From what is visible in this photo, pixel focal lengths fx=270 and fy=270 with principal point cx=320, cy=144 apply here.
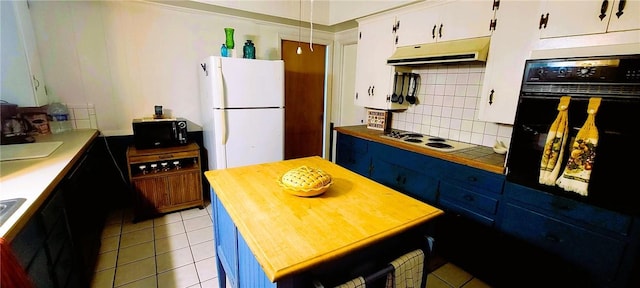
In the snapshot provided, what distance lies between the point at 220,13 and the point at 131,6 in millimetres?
817

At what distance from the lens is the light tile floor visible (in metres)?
1.87

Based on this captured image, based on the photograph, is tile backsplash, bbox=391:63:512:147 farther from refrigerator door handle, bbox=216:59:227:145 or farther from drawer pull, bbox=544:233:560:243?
refrigerator door handle, bbox=216:59:227:145

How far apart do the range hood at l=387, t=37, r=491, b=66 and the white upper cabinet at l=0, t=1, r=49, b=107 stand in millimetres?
2891

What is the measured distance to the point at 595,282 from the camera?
142 centimetres

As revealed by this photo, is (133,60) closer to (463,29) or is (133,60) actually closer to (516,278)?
(463,29)

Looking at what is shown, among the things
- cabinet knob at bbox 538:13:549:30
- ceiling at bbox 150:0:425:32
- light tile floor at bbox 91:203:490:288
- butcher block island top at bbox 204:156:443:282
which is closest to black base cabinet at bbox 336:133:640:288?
light tile floor at bbox 91:203:490:288

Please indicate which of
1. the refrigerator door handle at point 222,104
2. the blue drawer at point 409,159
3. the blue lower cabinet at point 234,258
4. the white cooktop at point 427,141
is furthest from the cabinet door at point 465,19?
the blue lower cabinet at point 234,258

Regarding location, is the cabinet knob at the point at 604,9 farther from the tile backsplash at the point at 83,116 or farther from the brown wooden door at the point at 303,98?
the tile backsplash at the point at 83,116

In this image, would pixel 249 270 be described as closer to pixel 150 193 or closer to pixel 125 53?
pixel 150 193

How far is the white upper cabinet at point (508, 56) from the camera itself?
5.74 ft

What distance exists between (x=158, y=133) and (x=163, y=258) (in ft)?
4.01

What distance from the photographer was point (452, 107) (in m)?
2.54

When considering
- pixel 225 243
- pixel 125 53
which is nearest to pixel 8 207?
pixel 225 243

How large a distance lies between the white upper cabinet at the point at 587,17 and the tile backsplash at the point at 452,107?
643 mm
